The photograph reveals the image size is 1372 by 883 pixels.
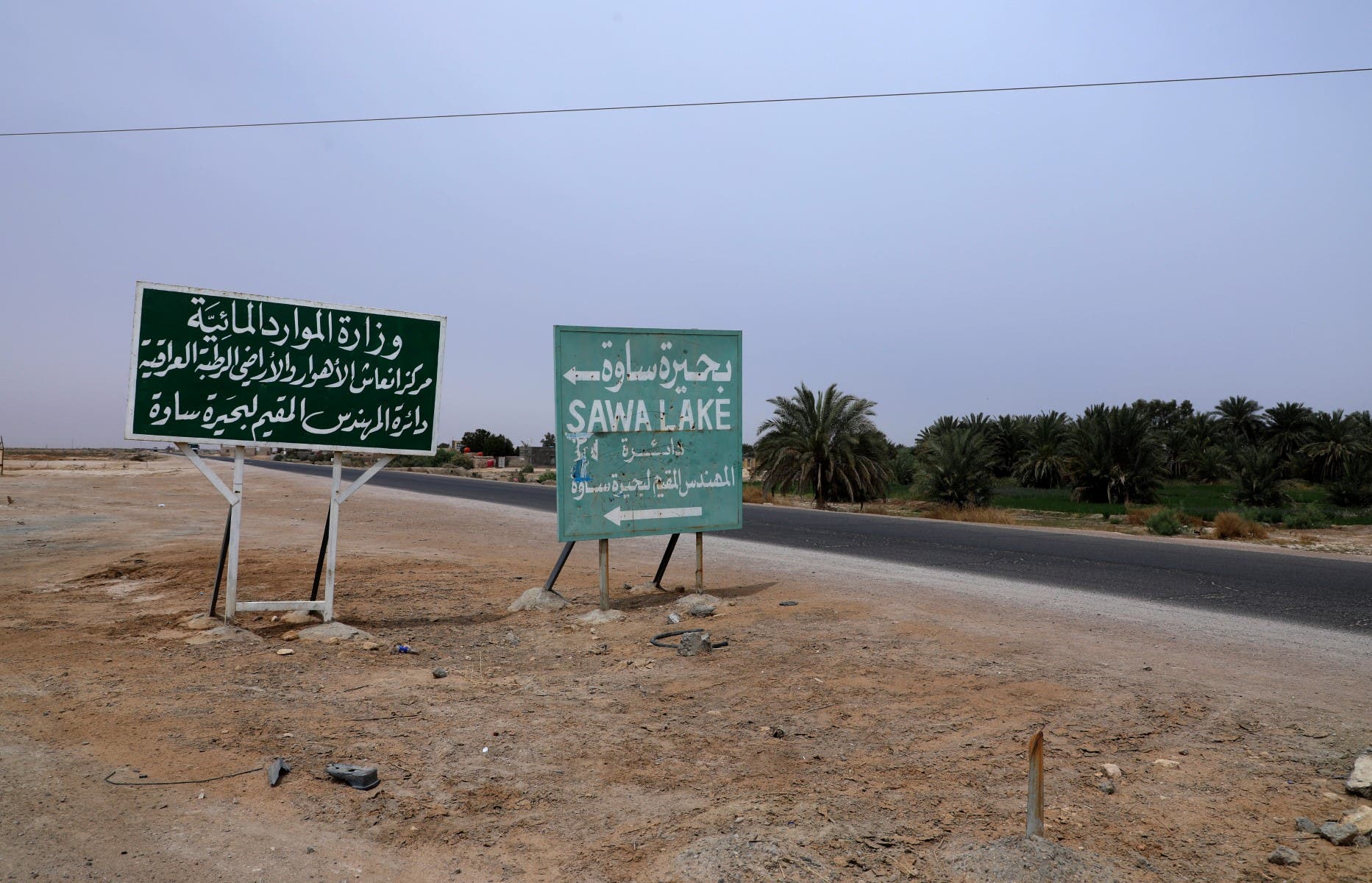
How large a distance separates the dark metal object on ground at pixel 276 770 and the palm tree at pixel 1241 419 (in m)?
75.3

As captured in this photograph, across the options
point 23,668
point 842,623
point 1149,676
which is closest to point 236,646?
point 23,668

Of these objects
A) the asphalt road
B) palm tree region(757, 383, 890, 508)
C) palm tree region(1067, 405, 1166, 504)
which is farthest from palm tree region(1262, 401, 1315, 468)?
the asphalt road

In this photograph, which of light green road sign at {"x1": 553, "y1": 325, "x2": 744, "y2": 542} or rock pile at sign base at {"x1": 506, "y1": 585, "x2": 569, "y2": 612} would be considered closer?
light green road sign at {"x1": 553, "y1": 325, "x2": 744, "y2": 542}

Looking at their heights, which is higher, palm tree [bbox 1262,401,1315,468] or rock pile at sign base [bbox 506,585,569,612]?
palm tree [bbox 1262,401,1315,468]

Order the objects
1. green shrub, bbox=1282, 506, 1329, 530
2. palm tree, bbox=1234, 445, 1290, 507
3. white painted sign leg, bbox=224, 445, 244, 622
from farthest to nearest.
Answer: palm tree, bbox=1234, 445, 1290, 507, green shrub, bbox=1282, 506, 1329, 530, white painted sign leg, bbox=224, 445, 244, 622

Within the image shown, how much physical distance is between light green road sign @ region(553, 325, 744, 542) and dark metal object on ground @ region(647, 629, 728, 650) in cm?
144

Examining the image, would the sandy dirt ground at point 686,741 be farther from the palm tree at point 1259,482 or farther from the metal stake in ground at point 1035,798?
the palm tree at point 1259,482

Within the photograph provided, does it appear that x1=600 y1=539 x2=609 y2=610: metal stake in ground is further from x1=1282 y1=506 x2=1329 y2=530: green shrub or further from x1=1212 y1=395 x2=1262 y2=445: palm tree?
x1=1212 y1=395 x2=1262 y2=445: palm tree

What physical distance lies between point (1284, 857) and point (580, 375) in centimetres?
654

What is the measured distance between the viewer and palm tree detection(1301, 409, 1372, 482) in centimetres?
4622

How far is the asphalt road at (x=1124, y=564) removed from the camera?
964cm

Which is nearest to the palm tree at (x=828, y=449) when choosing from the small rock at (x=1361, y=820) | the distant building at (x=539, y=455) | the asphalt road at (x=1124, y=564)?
the asphalt road at (x=1124, y=564)

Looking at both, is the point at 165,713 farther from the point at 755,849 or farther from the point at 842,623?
the point at 842,623

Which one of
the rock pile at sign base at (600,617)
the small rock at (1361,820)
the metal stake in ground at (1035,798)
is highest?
the metal stake in ground at (1035,798)
